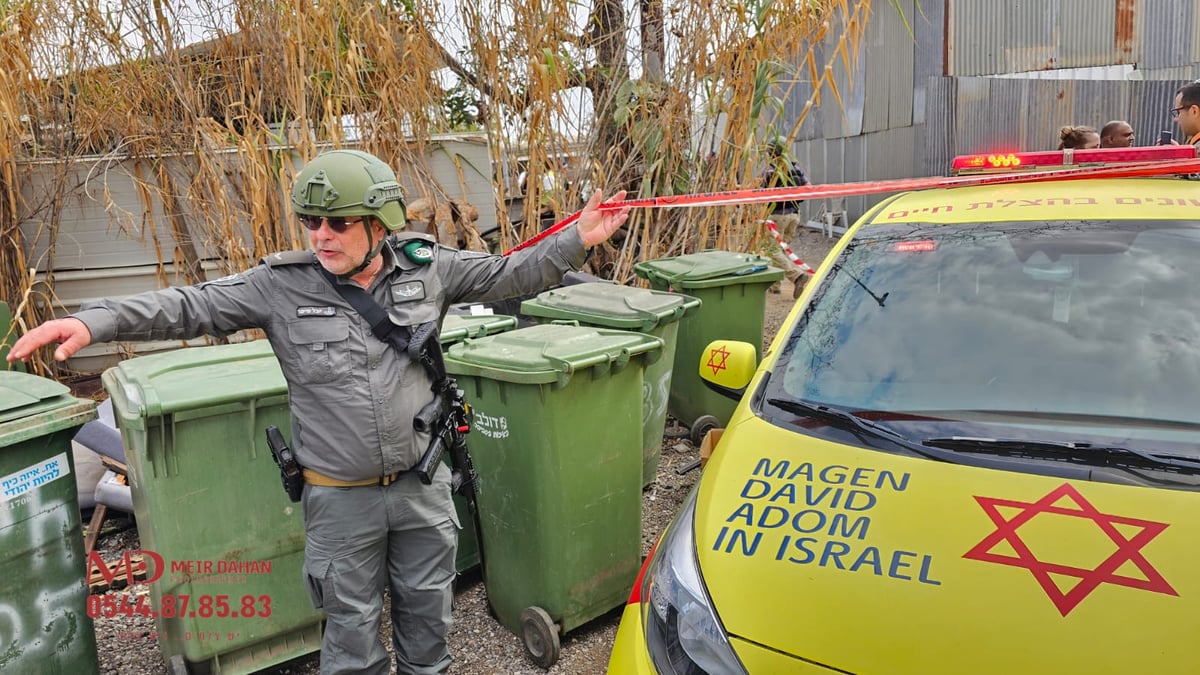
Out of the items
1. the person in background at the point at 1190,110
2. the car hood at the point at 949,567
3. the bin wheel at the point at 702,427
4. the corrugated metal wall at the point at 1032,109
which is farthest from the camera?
the corrugated metal wall at the point at 1032,109

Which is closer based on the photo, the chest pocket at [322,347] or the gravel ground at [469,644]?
the chest pocket at [322,347]

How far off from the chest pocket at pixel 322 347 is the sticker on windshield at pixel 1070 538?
1.71 meters

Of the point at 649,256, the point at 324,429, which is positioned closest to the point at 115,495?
the point at 324,429

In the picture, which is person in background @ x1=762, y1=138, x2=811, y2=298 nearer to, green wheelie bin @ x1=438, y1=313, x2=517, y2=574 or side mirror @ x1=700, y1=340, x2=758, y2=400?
green wheelie bin @ x1=438, y1=313, x2=517, y2=574

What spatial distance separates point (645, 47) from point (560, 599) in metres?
4.25

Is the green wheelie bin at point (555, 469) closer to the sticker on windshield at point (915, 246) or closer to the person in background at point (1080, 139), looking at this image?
the sticker on windshield at point (915, 246)

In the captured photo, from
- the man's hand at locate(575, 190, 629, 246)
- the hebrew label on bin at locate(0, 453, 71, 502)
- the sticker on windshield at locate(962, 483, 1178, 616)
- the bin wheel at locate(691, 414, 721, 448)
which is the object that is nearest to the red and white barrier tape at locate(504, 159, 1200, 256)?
the man's hand at locate(575, 190, 629, 246)

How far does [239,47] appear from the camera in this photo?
16.4ft

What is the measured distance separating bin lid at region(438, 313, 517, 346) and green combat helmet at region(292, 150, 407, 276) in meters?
0.99

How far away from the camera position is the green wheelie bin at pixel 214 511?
105 inches

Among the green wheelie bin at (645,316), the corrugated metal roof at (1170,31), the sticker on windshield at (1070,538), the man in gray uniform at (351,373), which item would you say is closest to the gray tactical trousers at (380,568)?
the man in gray uniform at (351,373)

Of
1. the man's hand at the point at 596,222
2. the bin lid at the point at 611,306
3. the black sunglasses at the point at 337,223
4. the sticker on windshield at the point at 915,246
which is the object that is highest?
the black sunglasses at the point at 337,223

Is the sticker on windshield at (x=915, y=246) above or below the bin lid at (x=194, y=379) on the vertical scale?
above

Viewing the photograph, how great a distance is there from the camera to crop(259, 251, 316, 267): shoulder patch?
7.97ft
